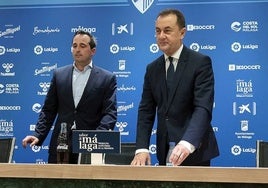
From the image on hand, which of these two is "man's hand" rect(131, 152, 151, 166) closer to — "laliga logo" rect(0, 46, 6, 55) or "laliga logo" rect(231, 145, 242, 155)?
"laliga logo" rect(231, 145, 242, 155)

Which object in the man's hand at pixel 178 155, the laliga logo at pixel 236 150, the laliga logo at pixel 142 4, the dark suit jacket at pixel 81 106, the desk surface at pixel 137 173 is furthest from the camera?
the laliga logo at pixel 142 4

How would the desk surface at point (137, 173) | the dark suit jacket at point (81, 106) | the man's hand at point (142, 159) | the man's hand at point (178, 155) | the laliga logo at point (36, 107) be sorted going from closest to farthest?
the desk surface at point (137, 173) < the man's hand at point (178, 155) < the man's hand at point (142, 159) < the dark suit jacket at point (81, 106) < the laliga logo at point (36, 107)

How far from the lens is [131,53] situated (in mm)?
5012

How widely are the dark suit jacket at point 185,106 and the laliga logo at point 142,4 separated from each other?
101 inches

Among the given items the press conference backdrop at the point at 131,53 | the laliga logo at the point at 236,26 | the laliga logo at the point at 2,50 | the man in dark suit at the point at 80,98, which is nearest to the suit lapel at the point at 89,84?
the man in dark suit at the point at 80,98

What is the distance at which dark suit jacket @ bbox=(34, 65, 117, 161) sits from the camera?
10.9ft

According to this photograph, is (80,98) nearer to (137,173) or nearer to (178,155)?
(178,155)

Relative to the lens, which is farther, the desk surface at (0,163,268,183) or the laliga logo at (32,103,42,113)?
the laliga logo at (32,103,42,113)

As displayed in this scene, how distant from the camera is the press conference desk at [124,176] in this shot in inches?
57.7

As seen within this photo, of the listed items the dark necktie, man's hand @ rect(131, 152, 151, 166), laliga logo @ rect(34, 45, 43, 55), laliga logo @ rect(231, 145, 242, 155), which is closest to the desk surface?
man's hand @ rect(131, 152, 151, 166)

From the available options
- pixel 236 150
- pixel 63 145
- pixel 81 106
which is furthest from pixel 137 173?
pixel 236 150

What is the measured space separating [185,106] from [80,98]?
1.13 m

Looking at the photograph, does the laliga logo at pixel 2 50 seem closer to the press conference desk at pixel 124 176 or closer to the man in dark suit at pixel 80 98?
the man in dark suit at pixel 80 98

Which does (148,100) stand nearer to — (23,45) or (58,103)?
(58,103)
